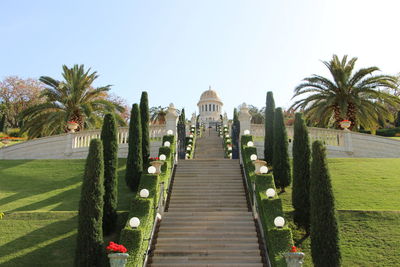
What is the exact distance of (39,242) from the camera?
1099cm

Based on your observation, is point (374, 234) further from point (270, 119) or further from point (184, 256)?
point (270, 119)

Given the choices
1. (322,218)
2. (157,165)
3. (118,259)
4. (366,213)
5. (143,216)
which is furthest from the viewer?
(157,165)

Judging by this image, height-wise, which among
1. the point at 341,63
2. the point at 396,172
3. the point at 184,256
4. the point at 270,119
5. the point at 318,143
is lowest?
the point at 184,256

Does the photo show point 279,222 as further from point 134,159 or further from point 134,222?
point 134,159

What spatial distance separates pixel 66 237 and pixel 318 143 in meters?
9.32

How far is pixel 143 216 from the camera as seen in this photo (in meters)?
11.4

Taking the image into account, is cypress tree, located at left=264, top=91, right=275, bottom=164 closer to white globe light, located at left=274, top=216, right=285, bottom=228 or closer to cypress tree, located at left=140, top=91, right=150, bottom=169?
cypress tree, located at left=140, top=91, right=150, bottom=169

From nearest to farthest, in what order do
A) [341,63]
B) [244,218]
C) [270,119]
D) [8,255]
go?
[8,255] < [244,218] < [270,119] < [341,63]

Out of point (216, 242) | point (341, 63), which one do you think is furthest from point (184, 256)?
point (341, 63)

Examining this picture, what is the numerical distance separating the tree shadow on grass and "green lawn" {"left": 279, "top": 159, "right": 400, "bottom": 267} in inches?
309

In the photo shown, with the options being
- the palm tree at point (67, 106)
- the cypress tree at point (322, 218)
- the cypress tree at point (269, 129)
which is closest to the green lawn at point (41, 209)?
the palm tree at point (67, 106)

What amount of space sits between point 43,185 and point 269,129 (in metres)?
13.0

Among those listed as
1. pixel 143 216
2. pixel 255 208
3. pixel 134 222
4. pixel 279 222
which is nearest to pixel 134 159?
pixel 143 216

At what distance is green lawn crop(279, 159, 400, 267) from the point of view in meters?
10.1
